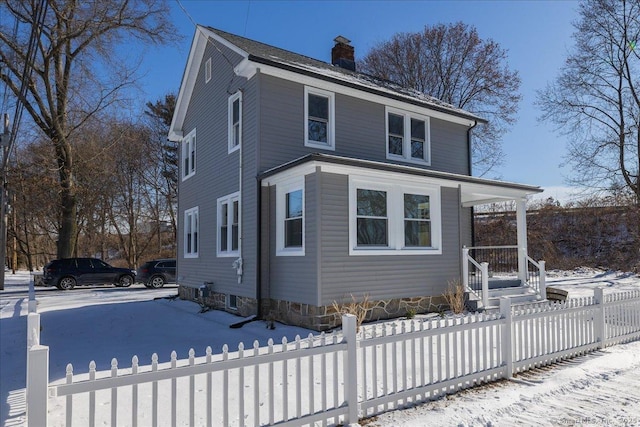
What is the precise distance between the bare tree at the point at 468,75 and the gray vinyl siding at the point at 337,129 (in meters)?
13.2

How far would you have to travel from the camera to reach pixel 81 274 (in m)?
19.8

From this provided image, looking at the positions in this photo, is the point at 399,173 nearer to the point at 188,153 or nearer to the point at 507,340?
the point at 507,340

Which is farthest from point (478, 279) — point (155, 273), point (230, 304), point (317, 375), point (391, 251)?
point (155, 273)

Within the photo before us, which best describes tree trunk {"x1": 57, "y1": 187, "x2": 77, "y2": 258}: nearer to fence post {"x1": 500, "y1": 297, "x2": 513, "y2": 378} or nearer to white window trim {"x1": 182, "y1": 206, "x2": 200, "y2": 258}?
white window trim {"x1": 182, "y1": 206, "x2": 200, "y2": 258}

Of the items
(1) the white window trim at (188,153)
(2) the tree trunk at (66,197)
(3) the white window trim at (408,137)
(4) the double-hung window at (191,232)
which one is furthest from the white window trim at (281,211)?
(2) the tree trunk at (66,197)

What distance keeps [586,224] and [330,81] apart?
17080 mm

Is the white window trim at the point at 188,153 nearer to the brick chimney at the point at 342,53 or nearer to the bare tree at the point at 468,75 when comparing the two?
the brick chimney at the point at 342,53

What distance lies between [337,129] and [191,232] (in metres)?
6.45

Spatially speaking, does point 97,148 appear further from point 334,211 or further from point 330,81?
point 334,211

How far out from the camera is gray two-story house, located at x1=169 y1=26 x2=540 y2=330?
28.8ft

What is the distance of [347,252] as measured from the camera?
8883 millimetres

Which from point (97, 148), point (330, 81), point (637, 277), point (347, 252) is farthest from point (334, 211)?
point (97, 148)

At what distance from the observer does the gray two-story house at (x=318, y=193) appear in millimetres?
8781

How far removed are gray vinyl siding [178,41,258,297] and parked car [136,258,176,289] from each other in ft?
17.5
